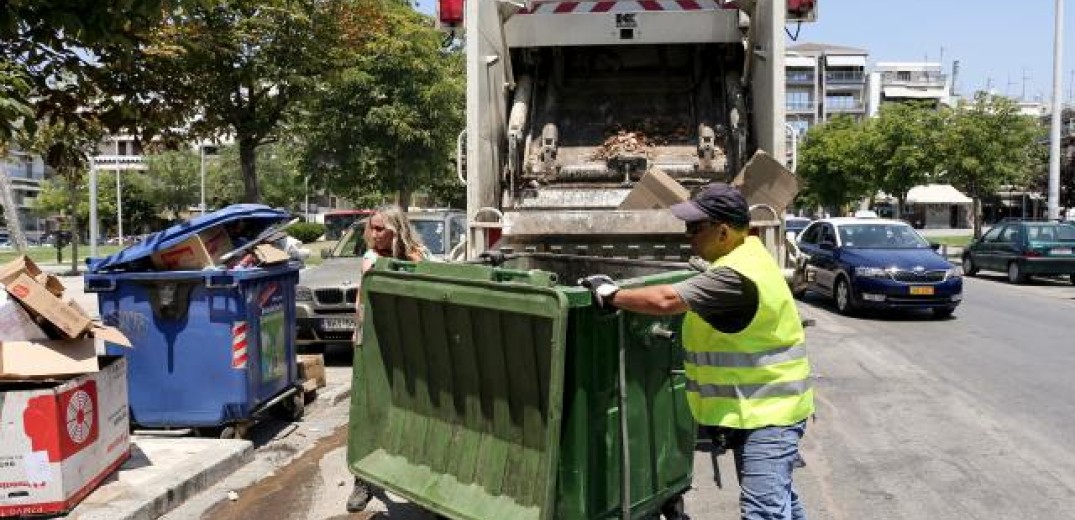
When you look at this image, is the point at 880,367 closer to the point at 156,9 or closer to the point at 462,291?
the point at 462,291

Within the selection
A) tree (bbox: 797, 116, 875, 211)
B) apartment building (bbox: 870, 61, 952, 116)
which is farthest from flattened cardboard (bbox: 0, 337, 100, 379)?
apartment building (bbox: 870, 61, 952, 116)

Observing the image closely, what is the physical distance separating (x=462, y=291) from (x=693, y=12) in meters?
4.34

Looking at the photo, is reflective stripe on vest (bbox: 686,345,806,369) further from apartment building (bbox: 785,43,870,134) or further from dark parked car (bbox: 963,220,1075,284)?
apartment building (bbox: 785,43,870,134)

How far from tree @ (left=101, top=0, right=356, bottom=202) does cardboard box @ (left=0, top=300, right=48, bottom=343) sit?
1.97 m

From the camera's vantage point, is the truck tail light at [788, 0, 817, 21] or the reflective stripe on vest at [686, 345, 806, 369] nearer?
the reflective stripe on vest at [686, 345, 806, 369]

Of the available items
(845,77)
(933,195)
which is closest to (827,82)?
(845,77)

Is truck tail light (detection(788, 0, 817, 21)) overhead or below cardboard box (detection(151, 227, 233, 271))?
overhead

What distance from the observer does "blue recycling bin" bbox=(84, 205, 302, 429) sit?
18.5 ft

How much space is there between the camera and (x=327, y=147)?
2067 centimetres

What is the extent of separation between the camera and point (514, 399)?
3748mm

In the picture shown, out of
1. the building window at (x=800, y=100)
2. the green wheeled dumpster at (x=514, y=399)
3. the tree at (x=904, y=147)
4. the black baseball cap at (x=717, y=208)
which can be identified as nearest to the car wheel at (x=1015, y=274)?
the tree at (x=904, y=147)

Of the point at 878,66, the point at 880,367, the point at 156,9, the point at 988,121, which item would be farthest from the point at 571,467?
the point at 878,66

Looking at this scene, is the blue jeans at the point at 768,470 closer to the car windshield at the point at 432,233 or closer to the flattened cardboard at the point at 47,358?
the flattened cardboard at the point at 47,358

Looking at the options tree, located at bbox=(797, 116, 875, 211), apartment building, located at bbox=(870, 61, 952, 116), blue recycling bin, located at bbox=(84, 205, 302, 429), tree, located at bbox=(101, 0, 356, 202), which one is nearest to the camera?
blue recycling bin, located at bbox=(84, 205, 302, 429)
